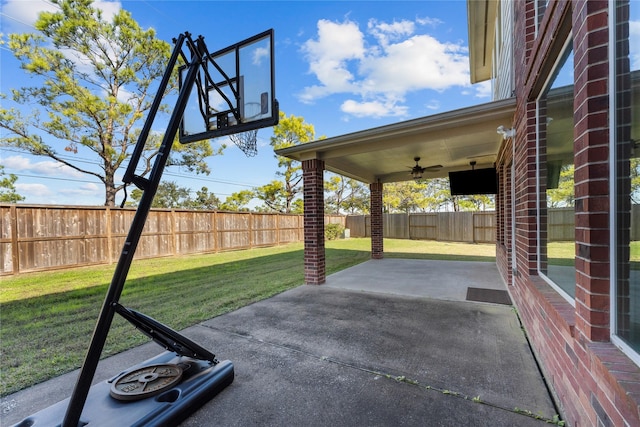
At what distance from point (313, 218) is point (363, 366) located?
354 cm

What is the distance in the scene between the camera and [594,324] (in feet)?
4.87

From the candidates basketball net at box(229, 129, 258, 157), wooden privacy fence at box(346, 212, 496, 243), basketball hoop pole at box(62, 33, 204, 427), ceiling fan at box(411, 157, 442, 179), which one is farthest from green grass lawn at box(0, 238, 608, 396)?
wooden privacy fence at box(346, 212, 496, 243)

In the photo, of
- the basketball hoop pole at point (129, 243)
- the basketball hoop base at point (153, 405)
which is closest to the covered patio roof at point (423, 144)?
the basketball hoop pole at point (129, 243)

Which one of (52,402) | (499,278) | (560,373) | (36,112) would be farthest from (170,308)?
(36,112)

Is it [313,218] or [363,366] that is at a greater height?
[313,218]

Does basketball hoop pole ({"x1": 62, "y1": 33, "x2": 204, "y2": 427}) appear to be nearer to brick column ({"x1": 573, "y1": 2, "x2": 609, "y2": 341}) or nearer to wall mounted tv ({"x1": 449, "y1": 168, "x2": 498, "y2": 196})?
brick column ({"x1": 573, "y1": 2, "x2": 609, "y2": 341})

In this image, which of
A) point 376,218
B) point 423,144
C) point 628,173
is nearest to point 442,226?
point 376,218

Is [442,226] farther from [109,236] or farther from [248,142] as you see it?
[109,236]

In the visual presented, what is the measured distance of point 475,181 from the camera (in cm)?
775

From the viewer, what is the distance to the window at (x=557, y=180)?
7.01ft

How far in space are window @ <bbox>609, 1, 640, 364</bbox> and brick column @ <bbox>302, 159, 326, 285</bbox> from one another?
15.6 feet

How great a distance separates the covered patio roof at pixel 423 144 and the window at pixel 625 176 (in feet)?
10.00

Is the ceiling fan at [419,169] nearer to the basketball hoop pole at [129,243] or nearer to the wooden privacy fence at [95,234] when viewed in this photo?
the basketball hoop pole at [129,243]

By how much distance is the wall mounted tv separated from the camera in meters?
7.58
